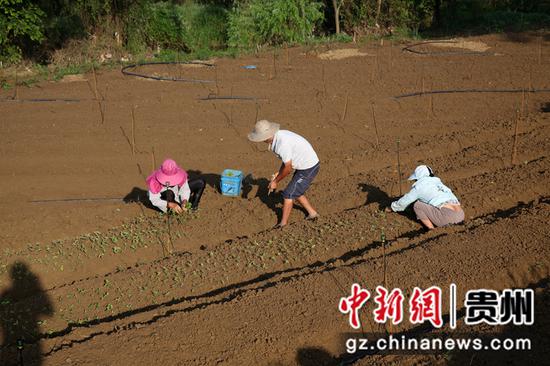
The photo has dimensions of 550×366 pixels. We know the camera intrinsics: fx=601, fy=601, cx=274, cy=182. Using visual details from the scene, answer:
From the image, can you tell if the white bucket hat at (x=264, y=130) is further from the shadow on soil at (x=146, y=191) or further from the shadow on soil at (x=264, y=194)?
the shadow on soil at (x=146, y=191)

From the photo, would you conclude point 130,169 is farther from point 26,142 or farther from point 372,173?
point 372,173

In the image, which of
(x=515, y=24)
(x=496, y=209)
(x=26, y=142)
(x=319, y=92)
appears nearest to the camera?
(x=496, y=209)

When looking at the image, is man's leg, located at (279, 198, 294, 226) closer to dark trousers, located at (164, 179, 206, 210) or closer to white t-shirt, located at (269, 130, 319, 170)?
white t-shirt, located at (269, 130, 319, 170)

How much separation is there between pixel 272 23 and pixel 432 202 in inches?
518

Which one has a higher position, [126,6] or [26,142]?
[126,6]

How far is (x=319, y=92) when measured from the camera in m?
12.2

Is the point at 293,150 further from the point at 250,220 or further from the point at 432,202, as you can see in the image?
the point at 432,202

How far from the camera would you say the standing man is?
633 cm

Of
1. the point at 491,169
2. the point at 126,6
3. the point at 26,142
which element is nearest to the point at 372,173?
the point at 491,169

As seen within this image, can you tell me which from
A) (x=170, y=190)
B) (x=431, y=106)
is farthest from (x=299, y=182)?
(x=431, y=106)

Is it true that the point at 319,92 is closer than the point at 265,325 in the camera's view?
No

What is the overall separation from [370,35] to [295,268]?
14633 mm

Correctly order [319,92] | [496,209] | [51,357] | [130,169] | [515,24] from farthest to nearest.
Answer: [515,24] < [319,92] < [130,169] < [496,209] < [51,357]

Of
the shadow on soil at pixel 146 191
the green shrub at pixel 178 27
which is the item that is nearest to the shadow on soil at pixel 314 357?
the shadow on soil at pixel 146 191
